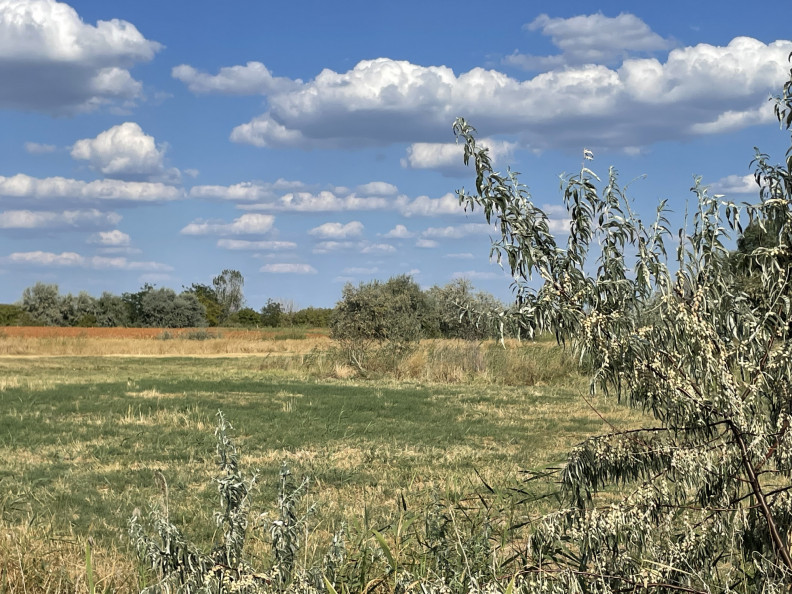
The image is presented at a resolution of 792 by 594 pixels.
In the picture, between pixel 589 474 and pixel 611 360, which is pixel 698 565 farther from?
pixel 611 360

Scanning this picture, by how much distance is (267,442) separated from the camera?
1150 centimetres

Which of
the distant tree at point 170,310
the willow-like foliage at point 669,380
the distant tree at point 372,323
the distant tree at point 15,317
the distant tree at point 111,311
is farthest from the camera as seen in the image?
the distant tree at point 111,311

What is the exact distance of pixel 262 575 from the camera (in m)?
3.04

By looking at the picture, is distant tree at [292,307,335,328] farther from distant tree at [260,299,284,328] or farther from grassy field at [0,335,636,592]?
grassy field at [0,335,636,592]

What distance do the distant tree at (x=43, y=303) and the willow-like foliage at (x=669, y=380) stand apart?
7664cm

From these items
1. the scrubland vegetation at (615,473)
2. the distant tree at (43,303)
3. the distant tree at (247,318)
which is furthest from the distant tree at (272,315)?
the scrubland vegetation at (615,473)

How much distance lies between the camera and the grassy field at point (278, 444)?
5.00 metres

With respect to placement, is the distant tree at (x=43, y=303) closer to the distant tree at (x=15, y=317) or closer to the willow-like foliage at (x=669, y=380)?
the distant tree at (x=15, y=317)

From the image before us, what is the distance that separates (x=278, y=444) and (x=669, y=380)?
359 inches

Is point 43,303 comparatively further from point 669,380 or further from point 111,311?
point 669,380

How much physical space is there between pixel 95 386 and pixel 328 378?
23.5 ft

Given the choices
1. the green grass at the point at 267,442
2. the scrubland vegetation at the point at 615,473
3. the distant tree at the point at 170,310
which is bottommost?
the green grass at the point at 267,442

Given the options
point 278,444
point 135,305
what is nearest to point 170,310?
point 135,305

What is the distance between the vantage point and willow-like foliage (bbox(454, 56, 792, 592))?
2.88m
